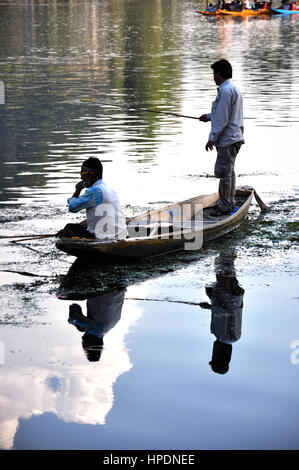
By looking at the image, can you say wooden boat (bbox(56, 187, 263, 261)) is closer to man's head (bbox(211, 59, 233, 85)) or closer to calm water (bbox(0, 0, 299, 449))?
calm water (bbox(0, 0, 299, 449))

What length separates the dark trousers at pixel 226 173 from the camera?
34.5 feet

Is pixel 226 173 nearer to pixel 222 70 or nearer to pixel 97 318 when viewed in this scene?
pixel 222 70

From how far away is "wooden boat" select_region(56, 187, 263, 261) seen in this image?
867cm

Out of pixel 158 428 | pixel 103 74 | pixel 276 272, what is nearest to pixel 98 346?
pixel 158 428

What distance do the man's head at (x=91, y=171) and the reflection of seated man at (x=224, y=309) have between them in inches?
67.2

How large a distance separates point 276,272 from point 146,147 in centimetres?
875

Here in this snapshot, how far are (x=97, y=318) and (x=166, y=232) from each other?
2568 millimetres

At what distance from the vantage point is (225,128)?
10.4m

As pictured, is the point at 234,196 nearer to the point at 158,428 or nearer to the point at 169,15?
the point at 158,428

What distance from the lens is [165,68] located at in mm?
33688
